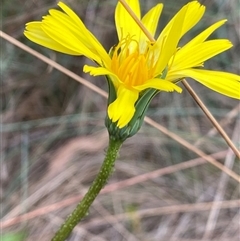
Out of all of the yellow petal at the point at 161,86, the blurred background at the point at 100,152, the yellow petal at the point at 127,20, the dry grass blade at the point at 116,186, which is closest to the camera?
the yellow petal at the point at 161,86

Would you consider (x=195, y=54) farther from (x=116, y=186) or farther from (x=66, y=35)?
(x=116, y=186)

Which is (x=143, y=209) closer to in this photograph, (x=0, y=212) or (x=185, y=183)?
(x=185, y=183)

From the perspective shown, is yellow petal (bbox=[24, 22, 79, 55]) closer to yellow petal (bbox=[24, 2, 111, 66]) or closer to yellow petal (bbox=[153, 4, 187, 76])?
yellow petal (bbox=[24, 2, 111, 66])

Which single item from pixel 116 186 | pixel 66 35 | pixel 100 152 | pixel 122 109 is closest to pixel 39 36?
pixel 66 35

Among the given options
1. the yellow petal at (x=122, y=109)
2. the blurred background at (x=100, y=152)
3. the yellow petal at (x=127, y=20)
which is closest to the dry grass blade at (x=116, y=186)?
the blurred background at (x=100, y=152)

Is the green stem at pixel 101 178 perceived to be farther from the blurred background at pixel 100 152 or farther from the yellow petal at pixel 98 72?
the blurred background at pixel 100 152

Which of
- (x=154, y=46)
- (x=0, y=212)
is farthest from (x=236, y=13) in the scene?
(x=154, y=46)
